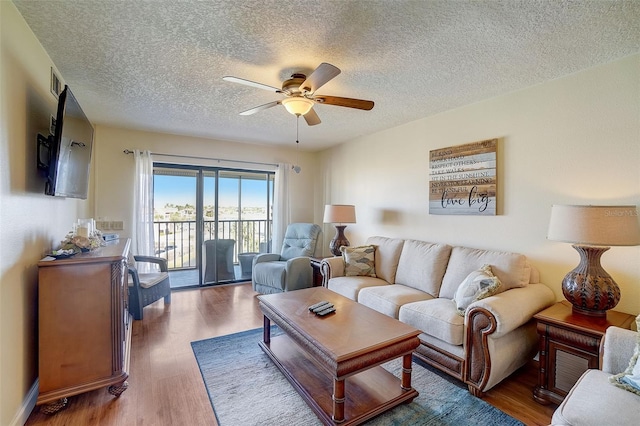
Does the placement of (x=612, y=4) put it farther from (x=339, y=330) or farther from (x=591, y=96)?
(x=339, y=330)

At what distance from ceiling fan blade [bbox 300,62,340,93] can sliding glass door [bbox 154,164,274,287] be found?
120 inches

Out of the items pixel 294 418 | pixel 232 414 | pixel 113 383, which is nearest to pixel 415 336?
pixel 294 418

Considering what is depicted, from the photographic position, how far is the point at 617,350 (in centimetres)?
152

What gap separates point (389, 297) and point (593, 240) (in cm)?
151

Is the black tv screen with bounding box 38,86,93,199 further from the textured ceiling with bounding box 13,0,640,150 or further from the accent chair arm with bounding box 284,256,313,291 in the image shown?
the accent chair arm with bounding box 284,256,313,291

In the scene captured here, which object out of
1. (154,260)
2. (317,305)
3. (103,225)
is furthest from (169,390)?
(103,225)

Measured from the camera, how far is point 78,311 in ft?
6.21

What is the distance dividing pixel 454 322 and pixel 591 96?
1988 mm

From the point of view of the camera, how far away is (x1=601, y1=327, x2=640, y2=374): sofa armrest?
1.48 meters

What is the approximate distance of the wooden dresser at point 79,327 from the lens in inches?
71.6

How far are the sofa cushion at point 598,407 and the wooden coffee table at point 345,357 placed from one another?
0.79 meters

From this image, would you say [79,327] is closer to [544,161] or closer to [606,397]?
[606,397]

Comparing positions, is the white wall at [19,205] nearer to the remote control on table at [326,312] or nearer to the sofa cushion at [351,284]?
the remote control on table at [326,312]

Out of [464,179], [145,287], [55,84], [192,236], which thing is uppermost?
[55,84]
